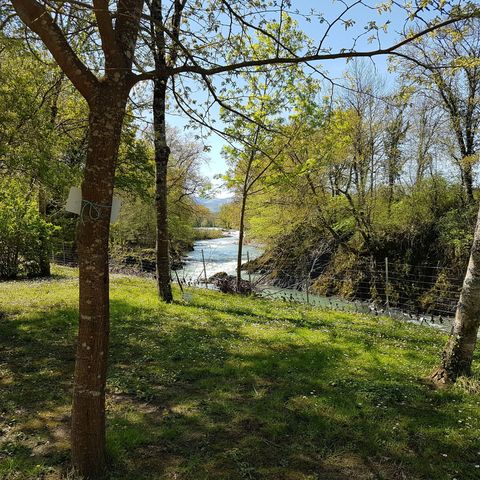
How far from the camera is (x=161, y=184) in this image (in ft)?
35.9

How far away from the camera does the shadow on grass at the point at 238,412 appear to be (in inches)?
154

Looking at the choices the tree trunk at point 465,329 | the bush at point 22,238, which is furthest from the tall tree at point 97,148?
the bush at point 22,238

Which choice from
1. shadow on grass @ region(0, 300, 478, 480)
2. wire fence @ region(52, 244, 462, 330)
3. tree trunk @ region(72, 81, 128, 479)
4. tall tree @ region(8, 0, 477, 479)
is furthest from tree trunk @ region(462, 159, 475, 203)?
tree trunk @ region(72, 81, 128, 479)

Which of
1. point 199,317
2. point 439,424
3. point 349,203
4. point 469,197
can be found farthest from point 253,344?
point 469,197

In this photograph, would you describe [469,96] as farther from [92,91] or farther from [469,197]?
[92,91]

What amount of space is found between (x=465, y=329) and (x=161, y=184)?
7887mm

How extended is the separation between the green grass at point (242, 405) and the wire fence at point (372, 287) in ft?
24.1

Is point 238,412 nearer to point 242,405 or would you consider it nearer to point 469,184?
point 242,405

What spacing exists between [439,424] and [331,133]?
13.1m

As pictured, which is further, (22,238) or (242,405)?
(22,238)

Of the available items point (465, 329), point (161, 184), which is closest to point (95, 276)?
point (465, 329)

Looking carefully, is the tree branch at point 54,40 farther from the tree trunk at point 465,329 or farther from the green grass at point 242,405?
the tree trunk at point 465,329

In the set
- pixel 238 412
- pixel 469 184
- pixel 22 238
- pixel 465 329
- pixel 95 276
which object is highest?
pixel 469 184

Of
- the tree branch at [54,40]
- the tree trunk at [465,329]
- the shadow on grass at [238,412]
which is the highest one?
the tree branch at [54,40]
